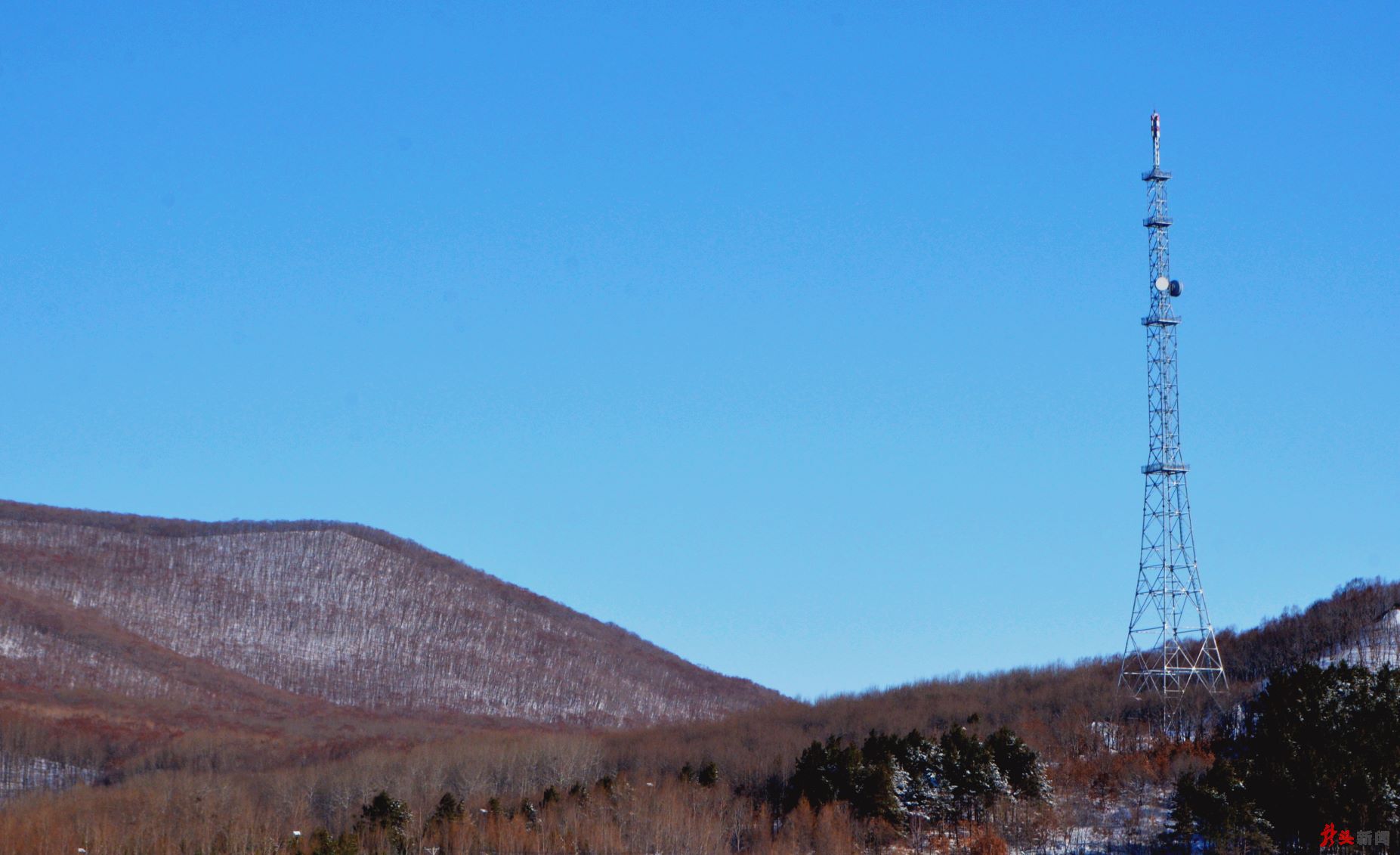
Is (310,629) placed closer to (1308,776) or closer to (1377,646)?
(1377,646)

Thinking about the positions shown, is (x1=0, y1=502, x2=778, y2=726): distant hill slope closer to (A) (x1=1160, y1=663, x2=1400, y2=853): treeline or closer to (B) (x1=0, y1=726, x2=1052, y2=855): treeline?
(B) (x1=0, y1=726, x2=1052, y2=855): treeline

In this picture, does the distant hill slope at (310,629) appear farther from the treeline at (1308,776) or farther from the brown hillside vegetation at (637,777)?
the treeline at (1308,776)

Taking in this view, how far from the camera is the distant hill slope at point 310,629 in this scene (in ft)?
408

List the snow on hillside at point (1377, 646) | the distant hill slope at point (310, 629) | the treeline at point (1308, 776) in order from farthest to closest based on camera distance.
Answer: the distant hill slope at point (310, 629) → the snow on hillside at point (1377, 646) → the treeline at point (1308, 776)

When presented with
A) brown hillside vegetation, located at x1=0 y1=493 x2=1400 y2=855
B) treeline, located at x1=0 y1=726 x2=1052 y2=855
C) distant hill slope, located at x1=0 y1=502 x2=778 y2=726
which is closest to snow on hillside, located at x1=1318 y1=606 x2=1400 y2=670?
brown hillside vegetation, located at x1=0 y1=493 x2=1400 y2=855

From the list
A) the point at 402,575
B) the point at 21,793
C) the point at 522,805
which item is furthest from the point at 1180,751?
the point at 402,575

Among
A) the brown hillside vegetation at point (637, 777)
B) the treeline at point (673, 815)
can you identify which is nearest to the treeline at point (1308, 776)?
the brown hillside vegetation at point (637, 777)

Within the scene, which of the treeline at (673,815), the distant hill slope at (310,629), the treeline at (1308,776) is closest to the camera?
the treeline at (1308,776)

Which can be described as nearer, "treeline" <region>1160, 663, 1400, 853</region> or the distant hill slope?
"treeline" <region>1160, 663, 1400, 853</region>

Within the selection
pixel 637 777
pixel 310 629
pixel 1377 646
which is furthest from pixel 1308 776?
pixel 310 629

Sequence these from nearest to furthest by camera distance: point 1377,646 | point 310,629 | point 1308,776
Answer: point 1308,776
point 1377,646
point 310,629

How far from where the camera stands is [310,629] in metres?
142

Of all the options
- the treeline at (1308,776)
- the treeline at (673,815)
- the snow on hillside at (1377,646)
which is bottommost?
the treeline at (673,815)

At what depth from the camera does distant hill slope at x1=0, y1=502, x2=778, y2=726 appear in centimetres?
12431
